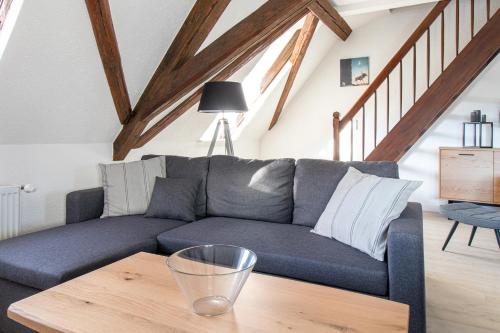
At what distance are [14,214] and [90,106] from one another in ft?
3.04

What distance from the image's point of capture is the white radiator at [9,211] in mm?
2250

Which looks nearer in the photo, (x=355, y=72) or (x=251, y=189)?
(x=251, y=189)

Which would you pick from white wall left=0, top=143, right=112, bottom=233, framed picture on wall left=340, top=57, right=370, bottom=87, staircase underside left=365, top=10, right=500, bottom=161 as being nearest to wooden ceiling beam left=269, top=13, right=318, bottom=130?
framed picture on wall left=340, top=57, right=370, bottom=87

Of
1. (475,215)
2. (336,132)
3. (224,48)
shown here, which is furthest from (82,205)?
(475,215)

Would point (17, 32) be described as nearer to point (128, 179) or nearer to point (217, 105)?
point (128, 179)

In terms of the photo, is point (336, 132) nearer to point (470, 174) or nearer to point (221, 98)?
point (221, 98)

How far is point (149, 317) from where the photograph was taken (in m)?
1.08

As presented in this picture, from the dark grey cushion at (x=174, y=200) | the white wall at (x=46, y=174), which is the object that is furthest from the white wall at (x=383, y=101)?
the white wall at (x=46, y=174)

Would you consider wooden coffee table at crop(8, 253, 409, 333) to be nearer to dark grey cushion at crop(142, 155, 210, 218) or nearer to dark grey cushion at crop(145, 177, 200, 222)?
dark grey cushion at crop(145, 177, 200, 222)

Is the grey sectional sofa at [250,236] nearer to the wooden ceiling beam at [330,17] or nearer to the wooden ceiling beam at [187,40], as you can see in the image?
the wooden ceiling beam at [187,40]

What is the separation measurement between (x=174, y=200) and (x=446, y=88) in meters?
2.63

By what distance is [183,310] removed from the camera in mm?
1135

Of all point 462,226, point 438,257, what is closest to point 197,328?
point 438,257

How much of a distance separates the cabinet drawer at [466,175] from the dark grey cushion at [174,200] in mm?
3011
